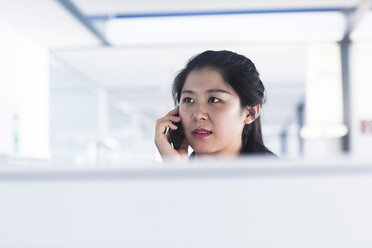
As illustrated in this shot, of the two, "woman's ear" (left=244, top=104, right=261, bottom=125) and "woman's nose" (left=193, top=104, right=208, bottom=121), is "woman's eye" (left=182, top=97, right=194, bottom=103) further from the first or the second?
"woman's ear" (left=244, top=104, right=261, bottom=125)

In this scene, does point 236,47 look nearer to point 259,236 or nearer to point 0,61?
point 0,61

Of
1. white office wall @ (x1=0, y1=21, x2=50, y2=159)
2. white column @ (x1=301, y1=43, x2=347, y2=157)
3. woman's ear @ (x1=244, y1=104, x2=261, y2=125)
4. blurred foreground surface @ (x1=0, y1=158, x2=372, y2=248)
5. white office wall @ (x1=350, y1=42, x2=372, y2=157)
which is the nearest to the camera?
blurred foreground surface @ (x1=0, y1=158, x2=372, y2=248)

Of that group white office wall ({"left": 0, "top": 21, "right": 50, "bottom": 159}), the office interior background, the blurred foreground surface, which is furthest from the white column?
the blurred foreground surface

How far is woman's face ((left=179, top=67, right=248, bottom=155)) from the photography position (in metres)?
0.95

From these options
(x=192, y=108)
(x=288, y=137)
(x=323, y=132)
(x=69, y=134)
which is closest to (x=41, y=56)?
(x=323, y=132)

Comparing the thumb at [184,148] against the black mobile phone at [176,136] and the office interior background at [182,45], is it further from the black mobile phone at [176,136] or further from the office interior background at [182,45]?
the office interior background at [182,45]

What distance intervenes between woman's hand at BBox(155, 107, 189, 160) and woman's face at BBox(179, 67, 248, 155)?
157mm

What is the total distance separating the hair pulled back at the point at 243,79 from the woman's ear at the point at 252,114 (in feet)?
0.03

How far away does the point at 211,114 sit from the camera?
3.10 feet

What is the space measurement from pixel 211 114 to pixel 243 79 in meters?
0.14

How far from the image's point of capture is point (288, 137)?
1330cm

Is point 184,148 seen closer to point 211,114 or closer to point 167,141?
point 167,141

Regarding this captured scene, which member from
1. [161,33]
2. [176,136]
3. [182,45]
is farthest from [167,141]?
[182,45]

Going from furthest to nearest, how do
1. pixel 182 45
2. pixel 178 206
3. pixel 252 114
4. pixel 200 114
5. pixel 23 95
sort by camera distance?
pixel 182 45 → pixel 23 95 → pixel 252 114 → pixel 200 114 → pixel 178 206
